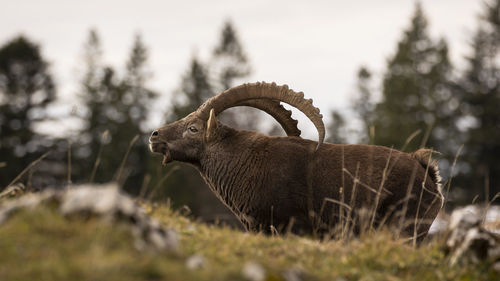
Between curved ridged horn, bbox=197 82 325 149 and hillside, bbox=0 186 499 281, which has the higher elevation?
curved ridged horn, bbox=197 82 325 149

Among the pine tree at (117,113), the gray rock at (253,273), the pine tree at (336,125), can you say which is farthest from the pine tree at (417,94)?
the gray rock at (253,273)

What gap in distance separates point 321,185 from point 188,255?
13.0 feet

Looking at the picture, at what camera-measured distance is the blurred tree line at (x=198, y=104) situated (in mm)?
37031

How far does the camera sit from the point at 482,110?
42531mm

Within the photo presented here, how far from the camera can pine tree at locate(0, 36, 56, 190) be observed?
3603cm

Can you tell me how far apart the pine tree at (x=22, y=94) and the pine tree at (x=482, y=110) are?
31.7 meters

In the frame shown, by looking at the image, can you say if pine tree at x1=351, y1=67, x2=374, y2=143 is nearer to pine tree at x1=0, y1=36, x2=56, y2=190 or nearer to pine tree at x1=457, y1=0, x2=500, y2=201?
pine tree at x1=457, y1=0, x2=500, y2=201

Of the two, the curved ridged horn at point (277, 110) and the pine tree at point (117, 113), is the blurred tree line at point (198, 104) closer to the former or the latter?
the pine tree at point (117, 113)

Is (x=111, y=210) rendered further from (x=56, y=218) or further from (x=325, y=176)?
(x=325, y=176)

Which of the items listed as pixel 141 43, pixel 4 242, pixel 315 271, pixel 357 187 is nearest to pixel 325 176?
pixel 357 187

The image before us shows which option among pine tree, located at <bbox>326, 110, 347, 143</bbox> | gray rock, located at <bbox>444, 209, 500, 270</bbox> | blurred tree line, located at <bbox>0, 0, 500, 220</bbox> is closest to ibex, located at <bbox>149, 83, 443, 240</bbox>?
gray rock, located at <bbox>444, 209, 500, 270</bbox>

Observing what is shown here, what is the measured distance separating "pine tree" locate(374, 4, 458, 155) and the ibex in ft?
94.5

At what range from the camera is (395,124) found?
39.5 metres

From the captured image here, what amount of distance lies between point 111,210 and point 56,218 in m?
0.54
